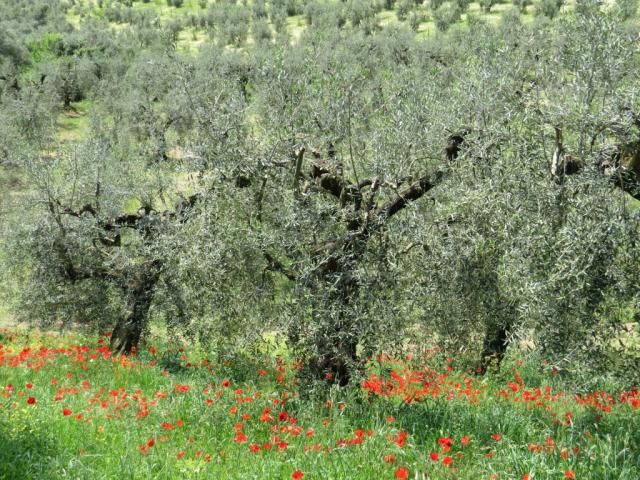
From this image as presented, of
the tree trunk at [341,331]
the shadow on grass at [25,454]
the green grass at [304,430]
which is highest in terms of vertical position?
the tree trunk at [341,331]

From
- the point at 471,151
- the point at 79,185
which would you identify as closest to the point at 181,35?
the point at 79,185

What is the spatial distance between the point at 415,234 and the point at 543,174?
A: 72.8 inches

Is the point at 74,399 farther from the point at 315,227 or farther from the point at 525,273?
the point at 525,273

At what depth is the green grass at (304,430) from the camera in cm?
630

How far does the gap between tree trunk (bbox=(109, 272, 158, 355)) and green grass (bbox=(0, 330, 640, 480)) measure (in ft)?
11.6

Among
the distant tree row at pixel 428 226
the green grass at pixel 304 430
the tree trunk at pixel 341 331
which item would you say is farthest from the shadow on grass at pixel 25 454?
the tree trunk at pixel 341 331

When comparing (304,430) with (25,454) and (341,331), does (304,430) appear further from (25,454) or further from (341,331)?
(25,454)

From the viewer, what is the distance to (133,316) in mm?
14727

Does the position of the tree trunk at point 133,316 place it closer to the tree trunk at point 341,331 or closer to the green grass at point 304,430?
the green grass at point 304,430

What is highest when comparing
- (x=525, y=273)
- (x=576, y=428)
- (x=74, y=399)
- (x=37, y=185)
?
A: (x=525, y=273)

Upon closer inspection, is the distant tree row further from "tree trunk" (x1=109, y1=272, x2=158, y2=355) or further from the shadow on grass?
"tree trunk" (x1=109, y1=272, x2=158, y2=355)

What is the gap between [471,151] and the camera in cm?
944

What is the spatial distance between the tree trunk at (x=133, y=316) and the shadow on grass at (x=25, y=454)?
7.31 metres

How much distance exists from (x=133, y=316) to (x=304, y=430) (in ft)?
27.9
